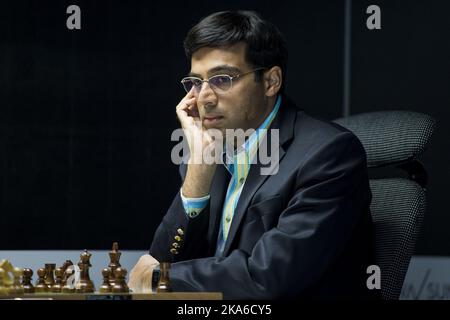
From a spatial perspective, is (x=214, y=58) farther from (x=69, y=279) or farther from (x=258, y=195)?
(x=69, y=279)

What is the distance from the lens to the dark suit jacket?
233 centimetres

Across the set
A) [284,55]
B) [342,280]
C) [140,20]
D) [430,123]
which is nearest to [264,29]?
[284,55]

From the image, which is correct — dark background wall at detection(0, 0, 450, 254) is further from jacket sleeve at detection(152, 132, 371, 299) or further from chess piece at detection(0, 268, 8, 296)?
chess piece at detection(0, 268, 8, 296)

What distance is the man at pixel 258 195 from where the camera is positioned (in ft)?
7.70

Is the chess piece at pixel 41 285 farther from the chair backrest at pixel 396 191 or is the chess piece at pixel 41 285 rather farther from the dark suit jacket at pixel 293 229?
the chair backrest at pixel 396 191

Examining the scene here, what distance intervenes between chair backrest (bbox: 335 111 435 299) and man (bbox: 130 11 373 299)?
2.9 inches

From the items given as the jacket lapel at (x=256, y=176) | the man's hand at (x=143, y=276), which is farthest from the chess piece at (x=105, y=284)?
the jacket lapel at (x=256, y=176)

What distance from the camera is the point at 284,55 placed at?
9.55 feet

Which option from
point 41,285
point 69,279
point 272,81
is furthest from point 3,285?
point 272,81

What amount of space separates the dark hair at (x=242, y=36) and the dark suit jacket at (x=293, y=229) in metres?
0.18

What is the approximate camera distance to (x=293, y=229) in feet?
7.82

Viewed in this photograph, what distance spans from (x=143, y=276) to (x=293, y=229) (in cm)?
43

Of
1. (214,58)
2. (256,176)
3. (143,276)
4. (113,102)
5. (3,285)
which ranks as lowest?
(143,276)

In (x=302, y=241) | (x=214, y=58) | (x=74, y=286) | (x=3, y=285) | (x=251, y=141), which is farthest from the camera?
(x=251, y=141)
